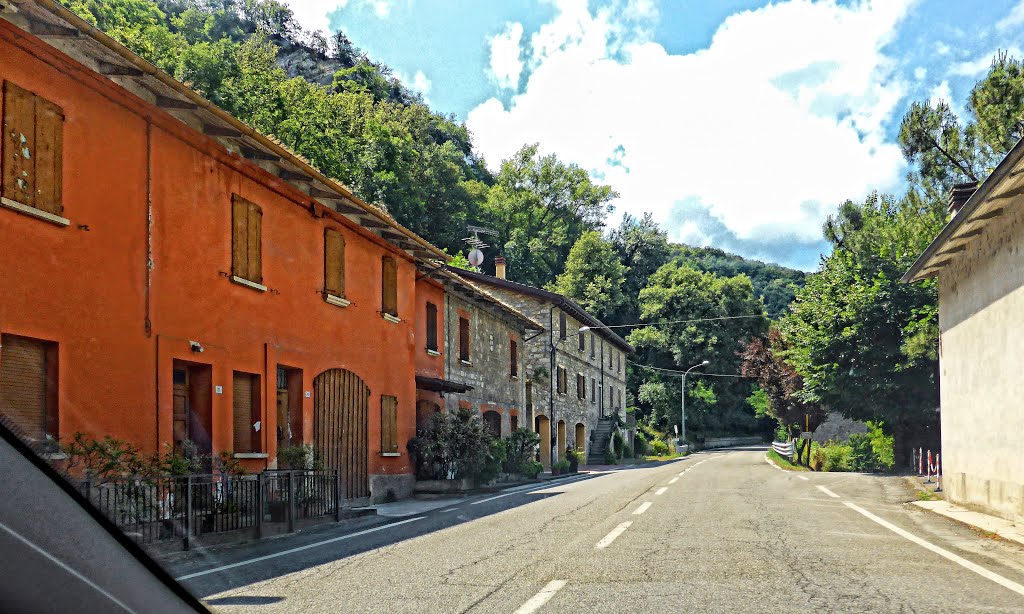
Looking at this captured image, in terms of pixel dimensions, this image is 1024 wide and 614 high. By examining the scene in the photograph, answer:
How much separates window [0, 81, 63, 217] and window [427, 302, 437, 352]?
14.0 m

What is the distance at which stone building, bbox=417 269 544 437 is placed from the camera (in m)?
23.4

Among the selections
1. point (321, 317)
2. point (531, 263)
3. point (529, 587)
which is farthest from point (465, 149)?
point (529, 587)

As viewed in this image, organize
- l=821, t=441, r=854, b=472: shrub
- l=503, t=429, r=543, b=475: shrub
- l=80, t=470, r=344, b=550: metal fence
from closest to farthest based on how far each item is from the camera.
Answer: l=80, t=470, r=344, b=550: metal fence, l=503, t=429, r=543, b=475: shrub, l=821, t=441, r=854, b=472: shrub

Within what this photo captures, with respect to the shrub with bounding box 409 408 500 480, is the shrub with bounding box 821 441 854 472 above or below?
below

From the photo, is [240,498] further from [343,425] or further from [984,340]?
[984,340]

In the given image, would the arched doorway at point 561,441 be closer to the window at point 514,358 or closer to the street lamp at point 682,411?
the window at point 514,358

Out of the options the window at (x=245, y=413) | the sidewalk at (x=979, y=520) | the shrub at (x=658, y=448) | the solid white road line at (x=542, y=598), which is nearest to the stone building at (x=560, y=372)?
the shrub at (x=658, y=448)

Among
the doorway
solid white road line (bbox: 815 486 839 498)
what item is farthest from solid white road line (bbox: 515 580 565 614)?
solid white road line (bbox: 815 486 839 498)

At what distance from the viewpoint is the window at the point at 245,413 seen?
46.5 ft

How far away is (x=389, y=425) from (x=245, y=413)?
5.79 m

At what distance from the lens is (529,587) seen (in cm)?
671

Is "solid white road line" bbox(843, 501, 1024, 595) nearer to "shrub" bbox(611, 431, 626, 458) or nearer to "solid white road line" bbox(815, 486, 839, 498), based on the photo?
"solid white road line" bbox(815, 486, 839, 498)

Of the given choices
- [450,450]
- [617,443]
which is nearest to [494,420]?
[450,450]

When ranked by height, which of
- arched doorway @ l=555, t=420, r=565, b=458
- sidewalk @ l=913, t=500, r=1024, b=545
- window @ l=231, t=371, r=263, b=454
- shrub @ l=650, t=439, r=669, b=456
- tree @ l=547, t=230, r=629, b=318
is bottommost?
shrub @ l=650, t=439, r=669, b=456
